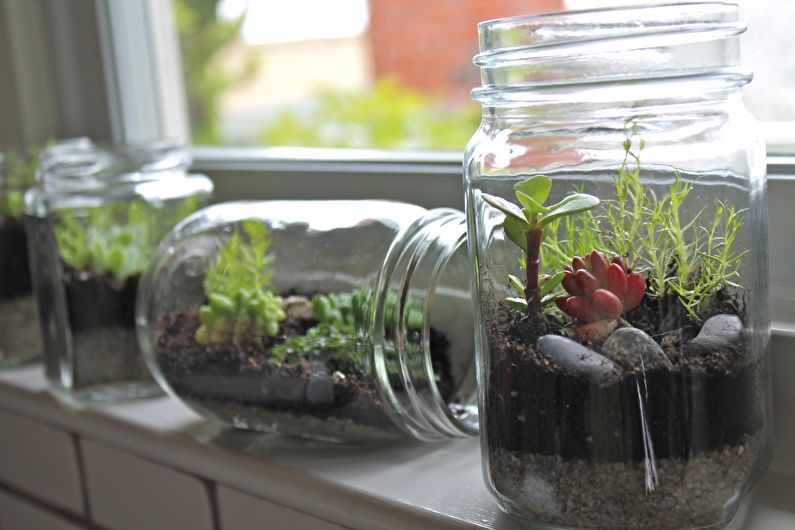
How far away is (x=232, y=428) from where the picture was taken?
0.75 m

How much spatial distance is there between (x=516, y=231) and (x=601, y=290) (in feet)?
0.20

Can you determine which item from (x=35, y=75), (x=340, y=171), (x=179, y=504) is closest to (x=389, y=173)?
(x=340, y=171)

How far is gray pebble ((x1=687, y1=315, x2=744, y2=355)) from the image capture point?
490mm

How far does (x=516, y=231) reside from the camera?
518 mm

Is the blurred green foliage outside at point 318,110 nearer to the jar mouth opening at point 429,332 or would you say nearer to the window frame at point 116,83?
the window frame at point 116,83

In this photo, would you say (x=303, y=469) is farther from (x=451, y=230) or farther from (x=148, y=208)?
(x=148, y=208)

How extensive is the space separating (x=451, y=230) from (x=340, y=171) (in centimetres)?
29

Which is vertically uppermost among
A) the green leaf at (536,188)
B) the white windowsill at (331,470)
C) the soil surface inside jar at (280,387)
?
the green leaf at (536,188)

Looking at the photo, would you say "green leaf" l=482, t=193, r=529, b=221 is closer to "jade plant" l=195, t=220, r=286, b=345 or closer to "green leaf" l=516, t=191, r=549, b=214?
"green leaf" l=516, t=191, r=549, b=214

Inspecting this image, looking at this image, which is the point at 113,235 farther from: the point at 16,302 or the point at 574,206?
the point at 574,206

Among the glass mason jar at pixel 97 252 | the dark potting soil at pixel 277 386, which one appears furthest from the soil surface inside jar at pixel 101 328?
the dark potting soil at pixel 277 386

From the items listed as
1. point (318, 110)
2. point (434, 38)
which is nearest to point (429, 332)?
point (434, 38)

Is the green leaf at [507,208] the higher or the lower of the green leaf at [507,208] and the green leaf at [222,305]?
the higher

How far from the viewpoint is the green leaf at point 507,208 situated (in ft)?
1.67
